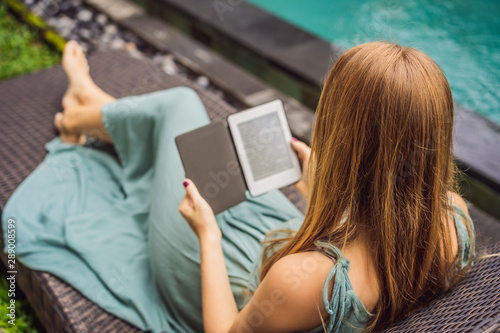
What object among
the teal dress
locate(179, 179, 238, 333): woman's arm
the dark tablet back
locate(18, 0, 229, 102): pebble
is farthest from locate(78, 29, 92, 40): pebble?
locate(179, 179, 238, 333): woman's arm

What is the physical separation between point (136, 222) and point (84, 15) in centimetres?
243

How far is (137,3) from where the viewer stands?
13.1ft

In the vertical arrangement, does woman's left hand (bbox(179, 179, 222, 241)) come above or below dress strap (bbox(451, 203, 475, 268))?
below

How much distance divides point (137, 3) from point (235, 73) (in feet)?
5.68

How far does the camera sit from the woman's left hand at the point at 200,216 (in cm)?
122

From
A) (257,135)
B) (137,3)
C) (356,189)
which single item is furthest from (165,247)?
(137,3)

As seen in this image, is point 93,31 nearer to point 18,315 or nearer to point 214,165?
point 18,315

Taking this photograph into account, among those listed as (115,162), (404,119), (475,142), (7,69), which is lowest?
(7,69)

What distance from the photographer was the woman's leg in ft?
5.87

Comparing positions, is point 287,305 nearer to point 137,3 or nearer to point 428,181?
point 428,181

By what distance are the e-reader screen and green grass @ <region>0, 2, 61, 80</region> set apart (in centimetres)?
207

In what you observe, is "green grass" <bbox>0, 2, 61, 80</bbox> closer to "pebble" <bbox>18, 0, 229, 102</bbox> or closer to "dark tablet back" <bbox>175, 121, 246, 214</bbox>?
"pebble" <bbox>18, 0, 229, 102</bbox>

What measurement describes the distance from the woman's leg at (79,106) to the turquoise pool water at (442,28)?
2.03 metres

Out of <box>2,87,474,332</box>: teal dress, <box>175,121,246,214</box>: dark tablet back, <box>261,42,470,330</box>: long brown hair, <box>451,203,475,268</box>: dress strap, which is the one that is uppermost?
<box>261,42,470,330</box>: long brown hair
